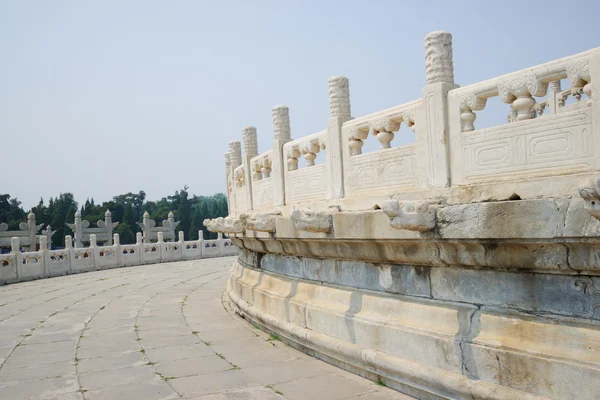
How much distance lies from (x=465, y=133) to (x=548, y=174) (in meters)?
0.80

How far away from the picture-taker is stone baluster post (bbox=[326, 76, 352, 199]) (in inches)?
229

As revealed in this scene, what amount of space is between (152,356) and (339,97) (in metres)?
3.56

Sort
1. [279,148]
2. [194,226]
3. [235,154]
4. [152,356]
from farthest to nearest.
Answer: [194,226]
[235,154]
[279,148]
[152,356]

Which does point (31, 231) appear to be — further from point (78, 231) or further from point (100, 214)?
point (100, 214)

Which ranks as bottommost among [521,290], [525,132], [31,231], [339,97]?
[521,290]

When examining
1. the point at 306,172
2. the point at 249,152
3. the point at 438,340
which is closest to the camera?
the point at 438,340

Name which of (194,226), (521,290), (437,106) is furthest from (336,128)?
(194,226)

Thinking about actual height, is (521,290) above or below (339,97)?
below

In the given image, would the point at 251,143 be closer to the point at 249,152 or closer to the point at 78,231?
the point at 249,152

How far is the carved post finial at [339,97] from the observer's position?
5.86 m

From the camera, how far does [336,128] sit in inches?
229

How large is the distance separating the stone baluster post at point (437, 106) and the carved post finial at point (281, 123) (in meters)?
3.09

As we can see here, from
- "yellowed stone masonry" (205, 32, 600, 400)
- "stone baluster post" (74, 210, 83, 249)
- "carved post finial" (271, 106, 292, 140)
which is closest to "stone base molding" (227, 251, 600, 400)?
"yellowed stone masonry" (205, 32, 600, 400)

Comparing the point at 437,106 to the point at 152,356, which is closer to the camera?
the point at 437,106
